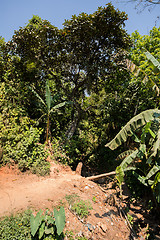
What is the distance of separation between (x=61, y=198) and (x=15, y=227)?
1662 mm

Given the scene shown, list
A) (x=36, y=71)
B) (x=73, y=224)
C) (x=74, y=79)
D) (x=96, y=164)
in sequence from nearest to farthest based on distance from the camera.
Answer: (x=73, y=224), (x=36, y=71), (x=74, y=79), (x=96, y=164)

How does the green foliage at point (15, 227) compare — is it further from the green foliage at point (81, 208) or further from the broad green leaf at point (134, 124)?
the broad green leaf at point (134, 124)

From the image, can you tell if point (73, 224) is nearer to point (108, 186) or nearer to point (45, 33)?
point (108, 186)

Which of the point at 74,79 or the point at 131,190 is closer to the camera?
the point at 131,190

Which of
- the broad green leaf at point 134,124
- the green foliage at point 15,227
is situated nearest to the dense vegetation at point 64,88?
the broad green leaf at point 134,124

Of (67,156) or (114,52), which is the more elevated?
(114,52)

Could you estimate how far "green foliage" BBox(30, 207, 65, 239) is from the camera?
3.03 meters

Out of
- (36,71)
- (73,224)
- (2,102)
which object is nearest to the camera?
(73,224)

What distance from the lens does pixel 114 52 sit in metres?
8.48

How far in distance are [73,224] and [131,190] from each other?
4559 mm

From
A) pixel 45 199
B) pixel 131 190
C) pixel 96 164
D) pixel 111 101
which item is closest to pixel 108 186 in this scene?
pixel 131 190

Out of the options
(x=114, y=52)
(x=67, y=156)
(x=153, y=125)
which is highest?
(x=114, y=52)

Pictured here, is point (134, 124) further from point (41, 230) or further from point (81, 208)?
point (41, 230)

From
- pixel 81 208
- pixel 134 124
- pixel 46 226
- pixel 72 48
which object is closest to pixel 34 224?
pixel 46 226
